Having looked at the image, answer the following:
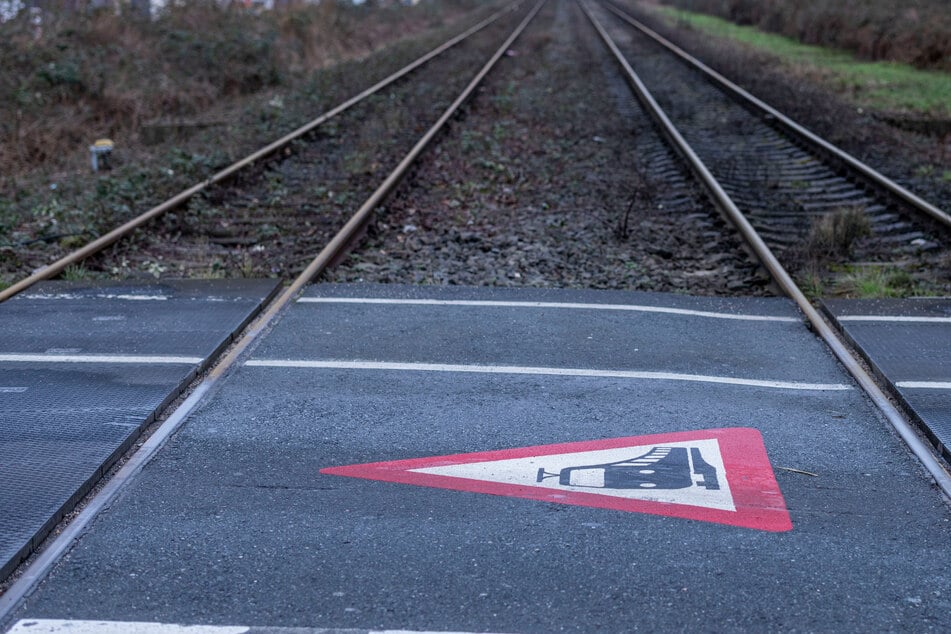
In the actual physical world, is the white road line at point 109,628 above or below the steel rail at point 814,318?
below

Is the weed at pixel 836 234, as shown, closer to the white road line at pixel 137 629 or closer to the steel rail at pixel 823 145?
the steel rail at pixel 823 145

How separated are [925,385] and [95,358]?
4519mm

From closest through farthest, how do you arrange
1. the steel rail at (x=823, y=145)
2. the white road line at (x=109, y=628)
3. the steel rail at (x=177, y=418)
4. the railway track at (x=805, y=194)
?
the white road line at (x=109, y=628) → the steel rail at (x=177, y=418) → the railway track at (x=805, y=194) → the steel rail at (x=823, y=145)

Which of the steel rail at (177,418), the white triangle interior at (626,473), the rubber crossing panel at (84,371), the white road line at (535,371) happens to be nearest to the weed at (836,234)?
the white road line at (535,371)

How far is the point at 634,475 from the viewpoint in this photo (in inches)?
161

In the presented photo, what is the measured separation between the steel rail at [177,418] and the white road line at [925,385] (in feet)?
11.9

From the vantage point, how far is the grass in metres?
16.6

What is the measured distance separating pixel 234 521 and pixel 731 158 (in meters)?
9.76

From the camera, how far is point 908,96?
17562mm

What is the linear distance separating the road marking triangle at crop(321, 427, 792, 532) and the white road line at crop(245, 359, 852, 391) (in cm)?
75

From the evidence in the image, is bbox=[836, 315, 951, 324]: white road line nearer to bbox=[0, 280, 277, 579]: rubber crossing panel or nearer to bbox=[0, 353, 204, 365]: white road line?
bbox=[0, 280, 277, 579]: rubber crossing panel

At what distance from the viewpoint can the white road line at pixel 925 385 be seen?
4.98 metres

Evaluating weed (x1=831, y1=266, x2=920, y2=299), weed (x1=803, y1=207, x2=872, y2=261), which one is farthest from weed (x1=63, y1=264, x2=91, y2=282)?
weed (x1=803, y1=207, x2=872, y2=261)

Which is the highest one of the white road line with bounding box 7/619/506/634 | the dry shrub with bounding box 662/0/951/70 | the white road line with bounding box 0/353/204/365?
the dry shrub with bounding box 662/0/951/70
